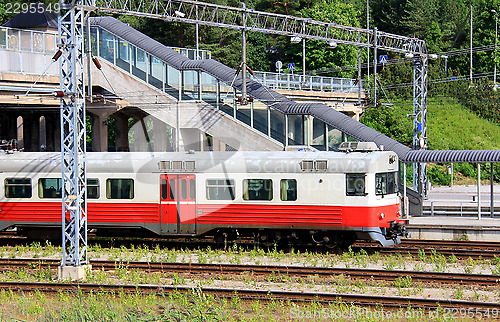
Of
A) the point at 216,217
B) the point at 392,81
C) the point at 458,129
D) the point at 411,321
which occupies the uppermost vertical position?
the point at 392,81

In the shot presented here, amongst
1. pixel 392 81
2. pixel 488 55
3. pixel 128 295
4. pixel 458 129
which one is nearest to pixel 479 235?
pixel 128 295

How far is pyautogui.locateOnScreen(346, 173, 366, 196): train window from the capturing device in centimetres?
2034

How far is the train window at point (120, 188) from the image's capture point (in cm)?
2212

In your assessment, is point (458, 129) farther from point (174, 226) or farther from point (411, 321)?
point (411, 321)

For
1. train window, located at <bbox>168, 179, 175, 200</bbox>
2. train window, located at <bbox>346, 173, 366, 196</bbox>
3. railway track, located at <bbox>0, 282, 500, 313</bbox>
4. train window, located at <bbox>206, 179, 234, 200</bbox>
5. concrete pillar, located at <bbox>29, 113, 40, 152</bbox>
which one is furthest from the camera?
concrete pillar, located at <bbox>29, 113, 40, 152</bbox>

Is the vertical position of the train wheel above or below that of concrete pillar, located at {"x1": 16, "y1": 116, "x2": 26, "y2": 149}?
below

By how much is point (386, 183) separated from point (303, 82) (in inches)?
1119

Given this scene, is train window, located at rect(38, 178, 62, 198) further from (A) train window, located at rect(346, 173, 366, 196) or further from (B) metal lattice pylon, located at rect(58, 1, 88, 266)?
(A) train window, located at rect(346, 173, 366, 196)

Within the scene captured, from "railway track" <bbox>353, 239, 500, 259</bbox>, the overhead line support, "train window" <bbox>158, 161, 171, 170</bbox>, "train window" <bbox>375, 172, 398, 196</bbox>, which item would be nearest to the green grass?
"railway track" <bbox>353, 239, 500, 259</bbox>

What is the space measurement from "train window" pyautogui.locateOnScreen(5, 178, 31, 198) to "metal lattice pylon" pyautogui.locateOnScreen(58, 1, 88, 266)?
5778 millimetres

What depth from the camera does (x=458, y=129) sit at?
2296 inches

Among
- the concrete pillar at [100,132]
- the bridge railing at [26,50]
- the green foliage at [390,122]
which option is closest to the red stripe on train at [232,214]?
the bridge railing at [26,50]

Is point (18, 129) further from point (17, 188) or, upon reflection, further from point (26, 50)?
point (17, 188)

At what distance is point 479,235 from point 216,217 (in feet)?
31.7
